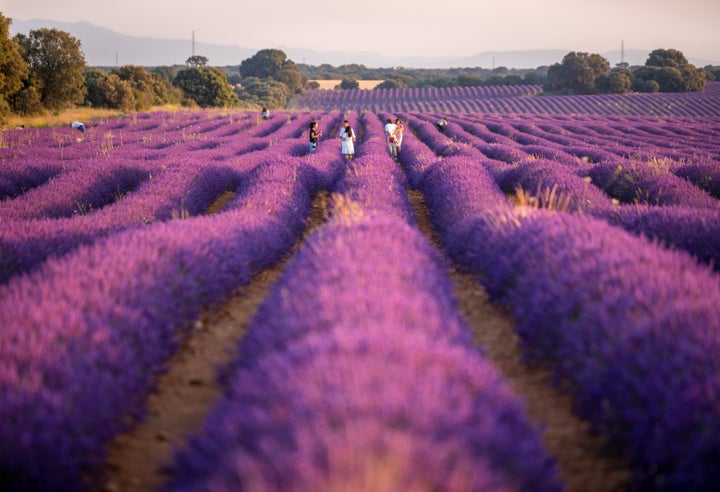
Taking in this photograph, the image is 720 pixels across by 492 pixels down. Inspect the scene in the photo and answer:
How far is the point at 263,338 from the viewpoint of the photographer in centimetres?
287

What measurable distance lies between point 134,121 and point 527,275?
26.4 metres

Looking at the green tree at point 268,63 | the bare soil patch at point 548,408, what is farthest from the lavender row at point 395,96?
the bare soil patch at point 548,408

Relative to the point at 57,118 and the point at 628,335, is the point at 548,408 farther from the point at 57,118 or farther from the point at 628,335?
the point at 57,118

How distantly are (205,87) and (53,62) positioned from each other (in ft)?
83.1

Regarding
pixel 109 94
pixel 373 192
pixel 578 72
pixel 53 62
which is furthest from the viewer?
pixel 578 72

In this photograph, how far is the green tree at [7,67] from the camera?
23.8 meters

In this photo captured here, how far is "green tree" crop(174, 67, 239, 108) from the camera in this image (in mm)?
55219

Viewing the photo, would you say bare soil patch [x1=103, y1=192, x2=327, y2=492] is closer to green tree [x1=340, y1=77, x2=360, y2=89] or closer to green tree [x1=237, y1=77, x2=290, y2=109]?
green tree [x1=237, y1=77, x2=290, y2=109]

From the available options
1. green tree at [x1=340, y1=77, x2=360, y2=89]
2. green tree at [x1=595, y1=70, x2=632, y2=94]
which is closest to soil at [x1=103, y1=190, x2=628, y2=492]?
green tree at [x1=595, y1=70, x2=632, y2=94]

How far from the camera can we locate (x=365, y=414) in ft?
5.70

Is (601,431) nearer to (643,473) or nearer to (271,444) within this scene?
(643,473)

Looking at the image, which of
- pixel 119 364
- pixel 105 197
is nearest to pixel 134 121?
pixel 105 197

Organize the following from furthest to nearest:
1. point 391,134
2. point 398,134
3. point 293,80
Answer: point 293,80 → point 398,134 → point 391,134

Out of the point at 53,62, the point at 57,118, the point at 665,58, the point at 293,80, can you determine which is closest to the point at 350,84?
the point at 293,80
